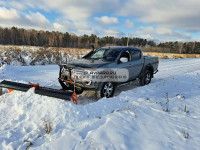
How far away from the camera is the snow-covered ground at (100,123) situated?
9.29 feet

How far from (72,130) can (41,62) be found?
11.2m

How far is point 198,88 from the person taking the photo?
6.55 meters

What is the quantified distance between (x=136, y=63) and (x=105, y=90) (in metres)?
2.21

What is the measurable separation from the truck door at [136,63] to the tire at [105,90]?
1424mm

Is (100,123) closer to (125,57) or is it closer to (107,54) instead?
(107,54)

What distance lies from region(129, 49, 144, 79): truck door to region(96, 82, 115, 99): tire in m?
1.42

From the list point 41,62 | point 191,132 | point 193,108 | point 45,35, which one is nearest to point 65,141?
point 191,132

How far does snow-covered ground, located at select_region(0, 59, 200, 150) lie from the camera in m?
2.83

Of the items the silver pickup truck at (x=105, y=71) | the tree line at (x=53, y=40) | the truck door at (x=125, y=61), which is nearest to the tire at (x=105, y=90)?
the silver pickup truck at (x=105, y=71)

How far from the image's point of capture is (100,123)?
137 inches

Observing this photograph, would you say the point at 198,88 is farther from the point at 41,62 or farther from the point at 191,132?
the point at 41,62

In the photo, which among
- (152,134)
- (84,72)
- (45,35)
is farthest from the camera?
(45,35)

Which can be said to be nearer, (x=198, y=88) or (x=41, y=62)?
(x=198, y=88)

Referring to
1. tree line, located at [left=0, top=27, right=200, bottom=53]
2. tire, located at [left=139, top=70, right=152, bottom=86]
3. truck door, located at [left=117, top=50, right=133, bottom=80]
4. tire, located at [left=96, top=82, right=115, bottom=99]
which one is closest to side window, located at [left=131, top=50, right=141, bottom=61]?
truck door, located at [left=117, top=50, right=133, bottom=80]
